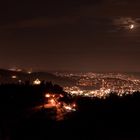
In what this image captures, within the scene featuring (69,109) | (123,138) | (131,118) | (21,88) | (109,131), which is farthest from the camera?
(21,88)

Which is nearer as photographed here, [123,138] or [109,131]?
[123,138]

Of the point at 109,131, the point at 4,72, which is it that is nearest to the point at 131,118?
the point at 109,131

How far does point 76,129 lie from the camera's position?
2183 cm

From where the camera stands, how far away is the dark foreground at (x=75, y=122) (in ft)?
68.5

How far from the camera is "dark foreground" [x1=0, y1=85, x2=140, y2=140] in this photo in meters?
20.9

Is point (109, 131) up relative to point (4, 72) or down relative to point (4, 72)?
down

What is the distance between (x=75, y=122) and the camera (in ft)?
78.4

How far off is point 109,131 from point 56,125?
3024 millimetres

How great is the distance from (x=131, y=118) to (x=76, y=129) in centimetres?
450

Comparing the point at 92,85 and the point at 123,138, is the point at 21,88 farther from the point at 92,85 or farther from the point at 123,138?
the point at 92,85

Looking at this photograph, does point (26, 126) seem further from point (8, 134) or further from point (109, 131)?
point (109, 131)

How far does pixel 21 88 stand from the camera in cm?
3956

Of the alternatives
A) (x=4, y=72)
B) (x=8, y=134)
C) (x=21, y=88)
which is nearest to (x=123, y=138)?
(x=8, y=134)

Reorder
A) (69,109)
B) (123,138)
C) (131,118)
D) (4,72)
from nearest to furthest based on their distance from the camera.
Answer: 1. (123,138)
2. (131,118)
3. (69,109)
4. (4,72)
